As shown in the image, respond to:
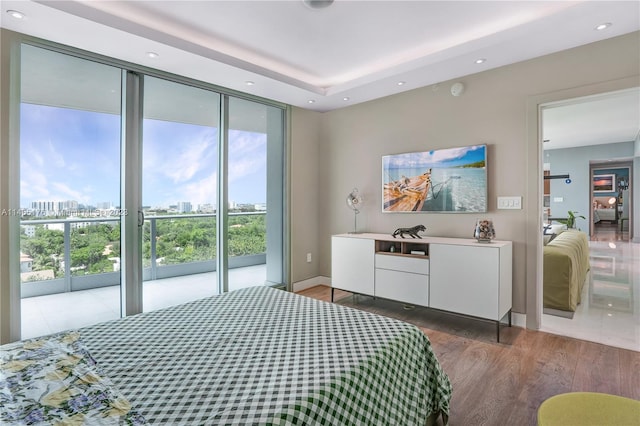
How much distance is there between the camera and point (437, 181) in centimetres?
362

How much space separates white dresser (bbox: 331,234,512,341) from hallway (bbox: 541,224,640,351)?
0.58 metres

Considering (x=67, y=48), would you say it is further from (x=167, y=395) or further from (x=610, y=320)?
(x=610, y=320)

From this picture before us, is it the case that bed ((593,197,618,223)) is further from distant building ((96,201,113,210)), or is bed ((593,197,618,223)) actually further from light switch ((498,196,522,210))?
distant building ((96,201,113,210))

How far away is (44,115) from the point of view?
264 centimetres

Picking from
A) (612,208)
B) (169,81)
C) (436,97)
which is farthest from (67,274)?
(612,208)

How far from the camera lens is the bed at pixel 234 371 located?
100 centimetres

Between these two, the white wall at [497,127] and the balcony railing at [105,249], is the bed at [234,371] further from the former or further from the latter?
the white wall at [497,127]

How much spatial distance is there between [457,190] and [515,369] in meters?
1.77

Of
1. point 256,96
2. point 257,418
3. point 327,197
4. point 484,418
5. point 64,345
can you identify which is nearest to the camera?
point 257,418

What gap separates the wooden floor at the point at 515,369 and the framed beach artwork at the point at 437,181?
4.08ft

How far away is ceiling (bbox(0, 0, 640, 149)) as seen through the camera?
2.35 meters

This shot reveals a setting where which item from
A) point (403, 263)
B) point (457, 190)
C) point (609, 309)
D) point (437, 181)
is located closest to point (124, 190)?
point (403, 263)

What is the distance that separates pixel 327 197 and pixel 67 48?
3.22m

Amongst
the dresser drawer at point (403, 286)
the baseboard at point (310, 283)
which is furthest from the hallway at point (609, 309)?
the baseboard at point (310, 283)
